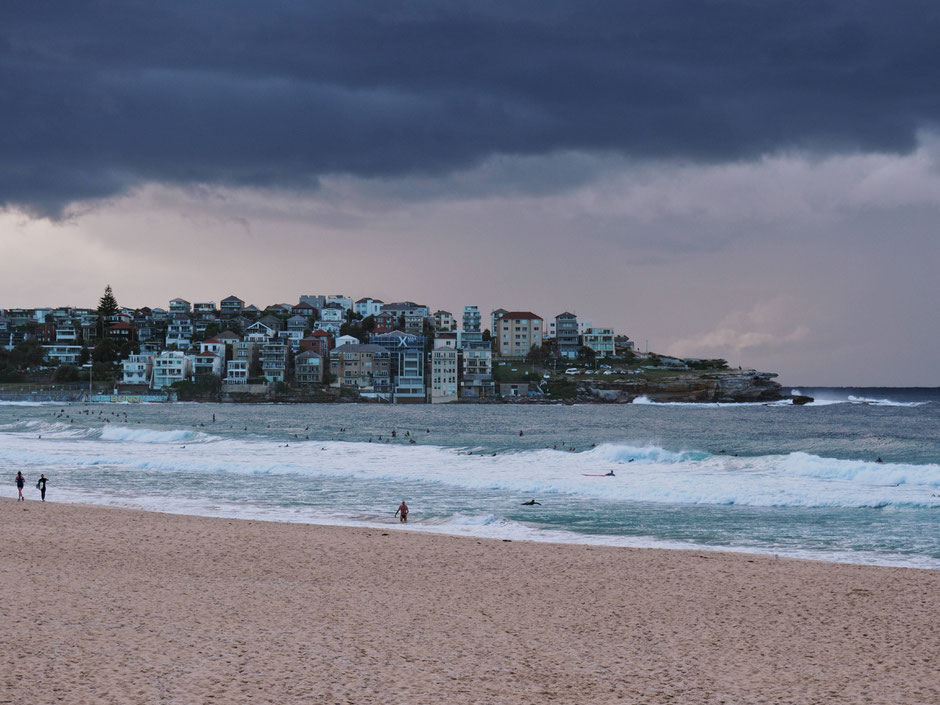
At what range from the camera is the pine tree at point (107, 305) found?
555ft

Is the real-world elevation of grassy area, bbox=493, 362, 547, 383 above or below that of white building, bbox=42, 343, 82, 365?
below

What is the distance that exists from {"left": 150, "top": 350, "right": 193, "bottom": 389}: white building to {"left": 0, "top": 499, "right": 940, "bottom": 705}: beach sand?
118 m

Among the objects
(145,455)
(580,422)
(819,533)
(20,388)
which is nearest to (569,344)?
(580,422)

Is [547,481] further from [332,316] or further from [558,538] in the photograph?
[332,316]

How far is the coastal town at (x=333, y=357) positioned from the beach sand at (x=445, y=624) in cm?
10606

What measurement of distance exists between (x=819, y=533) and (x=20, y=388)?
13308cm

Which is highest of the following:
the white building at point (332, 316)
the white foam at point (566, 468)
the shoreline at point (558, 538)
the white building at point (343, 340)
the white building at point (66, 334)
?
the white building at point (332, 316)

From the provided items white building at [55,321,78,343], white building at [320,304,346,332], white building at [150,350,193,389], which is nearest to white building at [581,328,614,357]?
white building at [320,304,346,332]

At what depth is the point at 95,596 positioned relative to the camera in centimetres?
1230

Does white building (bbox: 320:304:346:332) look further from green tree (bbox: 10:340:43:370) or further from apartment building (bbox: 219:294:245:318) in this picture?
green tree (bbox: 10:340:43:370)

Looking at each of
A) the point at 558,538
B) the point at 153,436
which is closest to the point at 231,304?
Result: the point at 153,436

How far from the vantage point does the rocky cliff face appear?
121062 millimetres

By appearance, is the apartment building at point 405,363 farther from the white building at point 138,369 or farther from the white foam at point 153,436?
the white foam at point 153,436

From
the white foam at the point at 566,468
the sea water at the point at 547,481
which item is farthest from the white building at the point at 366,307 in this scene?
the white foam at the point at 566,468
